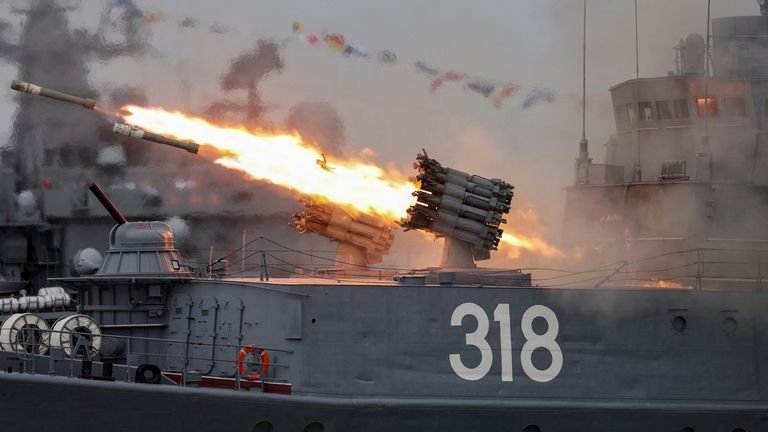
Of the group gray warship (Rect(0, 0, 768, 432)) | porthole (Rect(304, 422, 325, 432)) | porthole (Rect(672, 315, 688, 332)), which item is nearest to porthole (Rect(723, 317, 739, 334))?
gray warship (Rect(0, 0, 768, 432))

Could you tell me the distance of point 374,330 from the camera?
17.2m

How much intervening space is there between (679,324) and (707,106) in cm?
461

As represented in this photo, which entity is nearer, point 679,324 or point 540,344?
point 540,344

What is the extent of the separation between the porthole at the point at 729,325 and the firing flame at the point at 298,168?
5.39 metres

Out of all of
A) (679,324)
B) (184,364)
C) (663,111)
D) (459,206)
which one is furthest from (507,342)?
(663,111)

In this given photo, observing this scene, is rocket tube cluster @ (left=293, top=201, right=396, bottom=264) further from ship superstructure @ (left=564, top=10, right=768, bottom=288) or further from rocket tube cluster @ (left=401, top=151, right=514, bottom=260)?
ship superstructure @ (left=564, top=10, right=768, bottom=288)

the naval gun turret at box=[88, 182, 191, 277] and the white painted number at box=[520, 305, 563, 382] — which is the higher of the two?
the naval gun turret at box=[88, 182, 191, 277]

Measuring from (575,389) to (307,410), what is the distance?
13.0 ft

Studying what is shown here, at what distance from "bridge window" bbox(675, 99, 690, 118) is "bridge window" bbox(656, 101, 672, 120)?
0.13 metres

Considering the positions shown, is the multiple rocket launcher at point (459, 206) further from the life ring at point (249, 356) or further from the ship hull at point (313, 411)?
the life ring at point (249, 356)

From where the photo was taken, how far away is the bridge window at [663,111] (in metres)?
21.0

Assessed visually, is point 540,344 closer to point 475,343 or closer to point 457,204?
point 475,343

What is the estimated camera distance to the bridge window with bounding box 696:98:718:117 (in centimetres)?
2075

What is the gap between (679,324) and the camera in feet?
58.9
